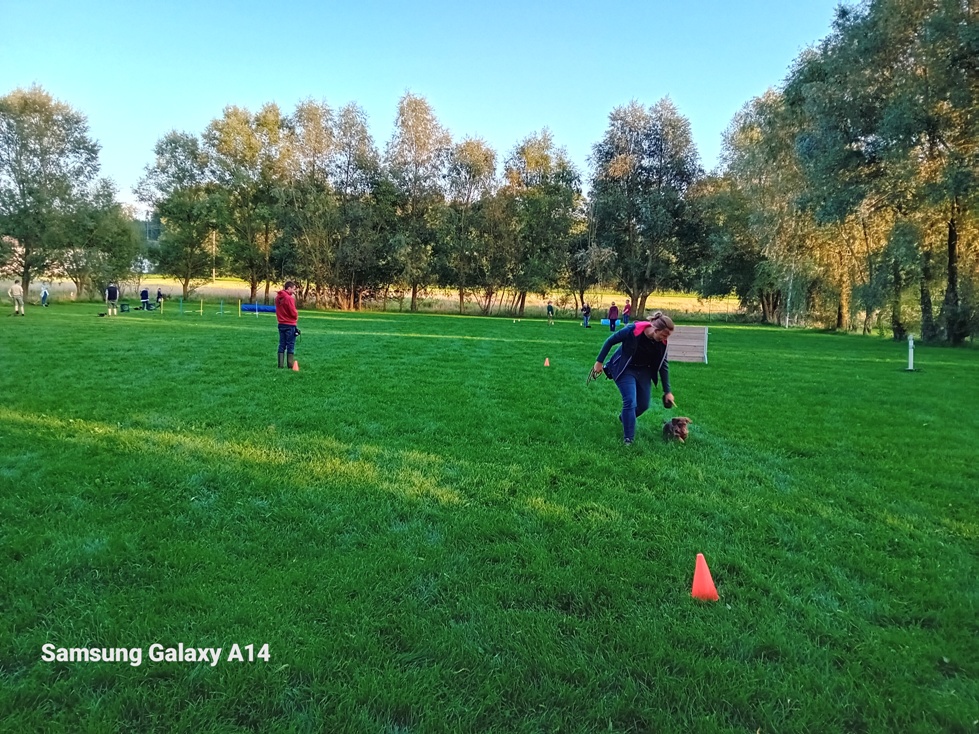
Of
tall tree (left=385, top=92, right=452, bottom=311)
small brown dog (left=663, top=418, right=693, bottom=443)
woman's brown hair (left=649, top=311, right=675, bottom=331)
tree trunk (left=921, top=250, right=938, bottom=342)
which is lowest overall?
small brown dog (left=663, top=418, right=693, bottom=443)

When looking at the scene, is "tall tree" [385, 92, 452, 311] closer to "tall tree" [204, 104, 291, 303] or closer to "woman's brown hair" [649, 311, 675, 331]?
"tall tree" [204, 104, 291, 303]

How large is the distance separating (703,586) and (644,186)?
41699mm

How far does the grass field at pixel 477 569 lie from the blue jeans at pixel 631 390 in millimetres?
255

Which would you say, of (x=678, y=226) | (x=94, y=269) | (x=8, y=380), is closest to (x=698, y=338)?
(x=8, y=380)

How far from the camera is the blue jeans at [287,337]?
11406mm

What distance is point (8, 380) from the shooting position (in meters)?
9.07

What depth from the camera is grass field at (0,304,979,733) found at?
97.0 inches

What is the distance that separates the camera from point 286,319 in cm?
1127

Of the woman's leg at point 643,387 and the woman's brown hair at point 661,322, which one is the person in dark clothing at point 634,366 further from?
the woman's brown hair at point 661,322

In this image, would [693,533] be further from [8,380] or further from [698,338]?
[698,338]

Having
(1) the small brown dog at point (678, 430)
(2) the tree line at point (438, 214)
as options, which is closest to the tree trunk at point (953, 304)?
(2) the tree line at point (438, 214)

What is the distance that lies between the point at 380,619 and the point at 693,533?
242 centimetres

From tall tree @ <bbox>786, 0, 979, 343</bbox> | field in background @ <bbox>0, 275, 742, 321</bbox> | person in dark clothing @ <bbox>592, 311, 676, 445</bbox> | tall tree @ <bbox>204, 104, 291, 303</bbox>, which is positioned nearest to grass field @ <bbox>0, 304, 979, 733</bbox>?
person in dark clothing @ <bbox>592, 311, 676, 445</bbox>

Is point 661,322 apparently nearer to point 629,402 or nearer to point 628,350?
point 628,350
